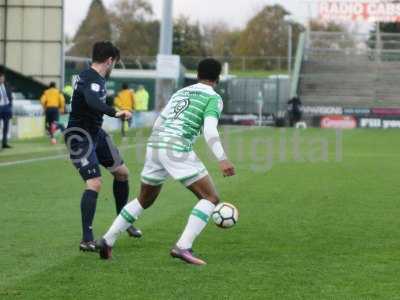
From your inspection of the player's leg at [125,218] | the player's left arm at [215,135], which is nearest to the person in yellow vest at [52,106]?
the player's leg at [125,218]

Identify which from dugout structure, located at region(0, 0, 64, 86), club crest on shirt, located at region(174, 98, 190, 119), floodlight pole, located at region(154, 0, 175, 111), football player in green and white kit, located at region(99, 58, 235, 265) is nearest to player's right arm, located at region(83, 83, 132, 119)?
football player in green and white kit, located at region(99, 58, 235, 265)

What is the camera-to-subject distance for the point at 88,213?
9.42 meters

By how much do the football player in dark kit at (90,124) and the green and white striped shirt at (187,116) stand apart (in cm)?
60

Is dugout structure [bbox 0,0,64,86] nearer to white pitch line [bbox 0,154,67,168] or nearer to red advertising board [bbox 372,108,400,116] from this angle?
white pitch line [bbox 0,154,67,168]

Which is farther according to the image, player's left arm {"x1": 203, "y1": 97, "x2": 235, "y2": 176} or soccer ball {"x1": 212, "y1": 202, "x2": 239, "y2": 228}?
soccer ball {"x1": 212, "y1": 202, "x2": 239, "y2": 228}

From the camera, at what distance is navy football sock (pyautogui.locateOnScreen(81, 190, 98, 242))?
30.6 ft

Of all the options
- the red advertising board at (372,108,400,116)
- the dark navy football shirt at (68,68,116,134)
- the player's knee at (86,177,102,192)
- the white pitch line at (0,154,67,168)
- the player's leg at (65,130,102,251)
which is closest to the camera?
the dark navy football shirt at (68,68,116,134)

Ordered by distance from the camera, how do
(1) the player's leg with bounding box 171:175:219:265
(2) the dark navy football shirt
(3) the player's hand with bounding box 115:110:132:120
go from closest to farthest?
(1) the player's leg with bounding box 171:175:219:265 → (3) the player's hand with bounding box 115:110:132:120 → (2) the dark navy football shirt

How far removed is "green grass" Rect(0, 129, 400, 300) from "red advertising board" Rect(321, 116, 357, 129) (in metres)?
32.8

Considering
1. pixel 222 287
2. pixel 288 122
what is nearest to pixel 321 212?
pixel 222 287

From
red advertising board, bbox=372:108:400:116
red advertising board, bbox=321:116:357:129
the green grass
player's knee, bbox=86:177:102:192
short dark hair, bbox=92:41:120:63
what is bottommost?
red advertising board, bbox=321:116:357:129

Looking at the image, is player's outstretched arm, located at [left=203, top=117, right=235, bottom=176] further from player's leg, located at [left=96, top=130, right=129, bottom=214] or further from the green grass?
Result: player's leg, located at [left=96, top=130, right=129, bottom=214]

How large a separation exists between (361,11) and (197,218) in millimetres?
57339

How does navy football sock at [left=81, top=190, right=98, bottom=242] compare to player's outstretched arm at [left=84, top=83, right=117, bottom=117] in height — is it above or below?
below
